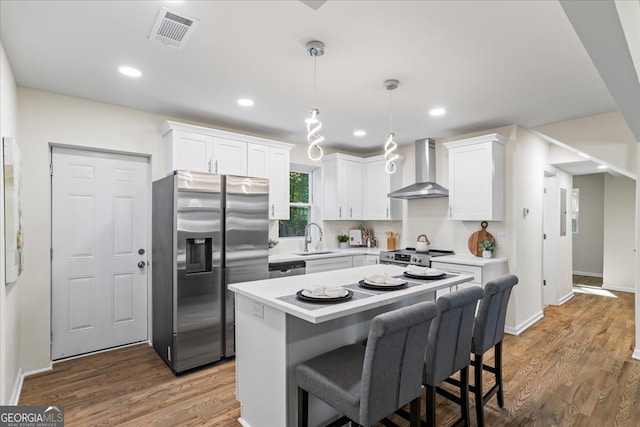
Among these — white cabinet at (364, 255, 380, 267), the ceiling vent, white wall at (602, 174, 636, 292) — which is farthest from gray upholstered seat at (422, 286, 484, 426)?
white wall at (602, 174, 636, 292)

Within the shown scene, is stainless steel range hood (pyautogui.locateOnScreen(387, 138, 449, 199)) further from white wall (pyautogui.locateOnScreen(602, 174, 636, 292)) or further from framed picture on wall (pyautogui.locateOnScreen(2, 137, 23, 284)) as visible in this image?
white wall (pyautogui.locateOnScreen(602, 174, 636, 292))

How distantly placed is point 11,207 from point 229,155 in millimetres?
2073

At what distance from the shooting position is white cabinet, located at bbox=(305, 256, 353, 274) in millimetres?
4370

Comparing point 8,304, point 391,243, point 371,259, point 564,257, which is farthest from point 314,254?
point 564,257

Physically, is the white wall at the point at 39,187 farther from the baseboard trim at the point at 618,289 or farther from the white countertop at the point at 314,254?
the baseboard trim at the point at 618,289

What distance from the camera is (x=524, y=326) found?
14.2 feet

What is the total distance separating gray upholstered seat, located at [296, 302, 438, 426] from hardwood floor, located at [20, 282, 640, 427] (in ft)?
2.85

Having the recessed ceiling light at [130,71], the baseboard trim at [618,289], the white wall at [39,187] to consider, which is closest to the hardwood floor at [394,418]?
the white wall at [39,187]

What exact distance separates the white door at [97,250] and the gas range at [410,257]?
3.07 m

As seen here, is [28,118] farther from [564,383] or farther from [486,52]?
[564,383]

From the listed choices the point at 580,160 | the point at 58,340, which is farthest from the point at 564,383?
the point at 58,340

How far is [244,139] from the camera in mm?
4082

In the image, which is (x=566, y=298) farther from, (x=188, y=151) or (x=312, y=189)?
(x=188, y=151)

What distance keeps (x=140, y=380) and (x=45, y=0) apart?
9.45ft
